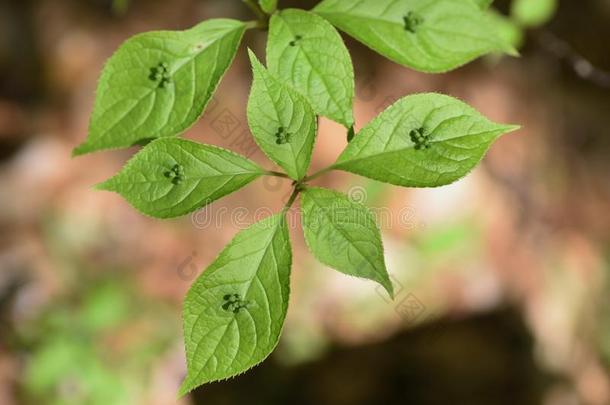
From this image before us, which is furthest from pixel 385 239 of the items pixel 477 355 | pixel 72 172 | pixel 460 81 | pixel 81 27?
pixel 81 27

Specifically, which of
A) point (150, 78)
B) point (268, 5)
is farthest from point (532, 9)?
point (150, 78)

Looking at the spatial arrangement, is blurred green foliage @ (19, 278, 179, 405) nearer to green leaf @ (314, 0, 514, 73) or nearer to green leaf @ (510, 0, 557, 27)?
green leaf @ (510, 0, 557, 27)

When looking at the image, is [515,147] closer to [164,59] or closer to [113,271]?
[113,271]

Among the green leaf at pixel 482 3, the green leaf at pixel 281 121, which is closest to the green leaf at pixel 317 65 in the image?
the green leaf at pixel 281 121

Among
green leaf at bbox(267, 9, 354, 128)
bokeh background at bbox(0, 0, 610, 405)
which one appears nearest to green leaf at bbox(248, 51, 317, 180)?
green leaf at bbox(267, 9, 354, 128)

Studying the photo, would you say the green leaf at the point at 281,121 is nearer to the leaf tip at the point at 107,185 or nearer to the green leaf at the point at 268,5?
the green leaf at the point at 268,5

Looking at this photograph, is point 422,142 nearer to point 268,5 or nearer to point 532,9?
point 268,5
